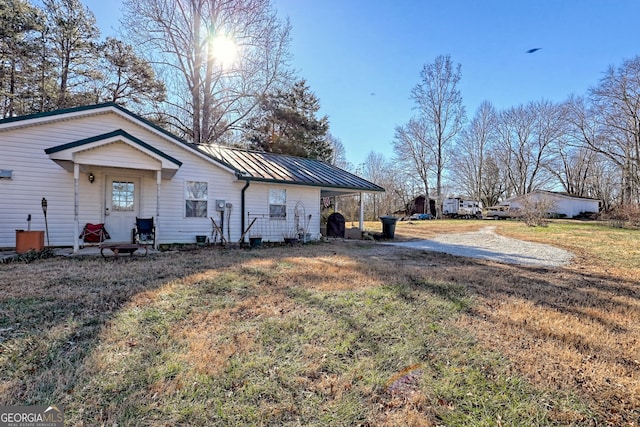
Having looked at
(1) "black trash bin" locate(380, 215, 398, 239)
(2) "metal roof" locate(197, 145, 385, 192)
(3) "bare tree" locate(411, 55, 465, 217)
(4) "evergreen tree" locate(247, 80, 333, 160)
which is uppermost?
(3) "bare tree" locate(411, 55, 465, 217)

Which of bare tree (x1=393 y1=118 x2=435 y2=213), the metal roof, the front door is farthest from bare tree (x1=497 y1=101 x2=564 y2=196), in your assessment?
the front door

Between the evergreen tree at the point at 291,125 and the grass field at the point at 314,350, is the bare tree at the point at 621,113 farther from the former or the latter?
the grass field at the point at 314,350

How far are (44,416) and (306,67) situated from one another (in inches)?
798

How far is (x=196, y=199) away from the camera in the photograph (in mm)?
9977

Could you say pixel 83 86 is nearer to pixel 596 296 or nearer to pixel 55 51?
pixel 55 51

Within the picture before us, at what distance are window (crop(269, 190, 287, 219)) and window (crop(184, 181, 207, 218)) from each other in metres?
2.33

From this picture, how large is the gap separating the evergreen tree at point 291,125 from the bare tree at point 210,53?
1.86m

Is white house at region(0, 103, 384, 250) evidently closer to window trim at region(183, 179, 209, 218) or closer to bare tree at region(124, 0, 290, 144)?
window trim at region(183, 179, 209, 218)

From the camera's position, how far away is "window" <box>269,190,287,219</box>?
37.1ft

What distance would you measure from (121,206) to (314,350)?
8689 millimetres

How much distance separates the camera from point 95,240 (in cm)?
860

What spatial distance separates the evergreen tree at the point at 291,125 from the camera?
21641mm

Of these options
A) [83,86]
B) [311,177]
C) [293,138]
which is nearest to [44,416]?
[311,177]

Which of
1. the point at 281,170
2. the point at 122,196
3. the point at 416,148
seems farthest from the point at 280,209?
the point at 416,148
